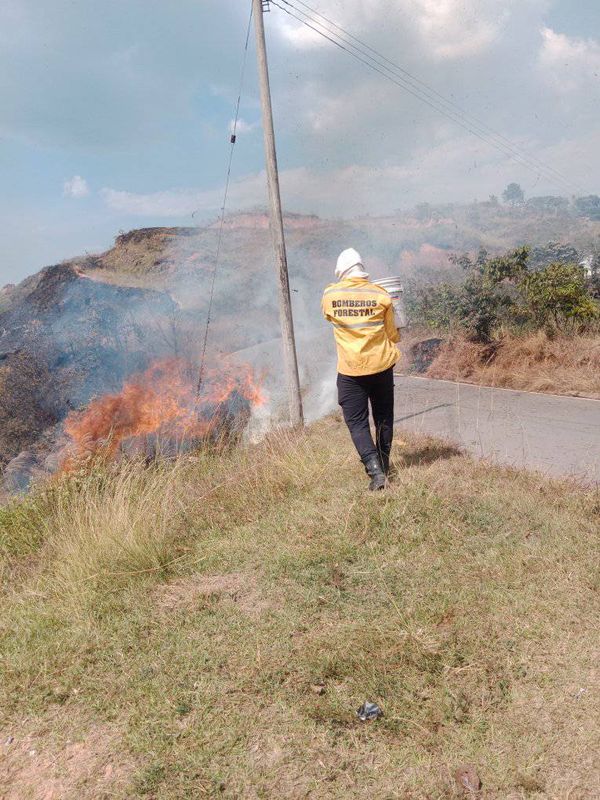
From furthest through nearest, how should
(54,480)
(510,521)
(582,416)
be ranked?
(582,416), (54,480), (510,521)

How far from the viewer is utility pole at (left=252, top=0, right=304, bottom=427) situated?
7.77 m

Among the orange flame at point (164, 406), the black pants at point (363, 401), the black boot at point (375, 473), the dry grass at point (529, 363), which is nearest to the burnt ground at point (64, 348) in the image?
the orange flame at point (164, 406)

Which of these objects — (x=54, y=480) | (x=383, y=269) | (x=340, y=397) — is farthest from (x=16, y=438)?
(x=383, y=269)

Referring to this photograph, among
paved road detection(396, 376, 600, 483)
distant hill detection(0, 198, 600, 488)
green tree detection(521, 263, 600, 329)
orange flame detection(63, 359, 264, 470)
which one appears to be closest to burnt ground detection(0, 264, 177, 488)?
distant hill detection(0, 198, 600, 488)

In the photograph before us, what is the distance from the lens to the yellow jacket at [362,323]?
4668 millimetres

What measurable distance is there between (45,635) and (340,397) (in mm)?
2687

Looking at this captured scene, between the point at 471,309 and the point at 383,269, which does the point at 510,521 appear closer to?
the point at 471,309

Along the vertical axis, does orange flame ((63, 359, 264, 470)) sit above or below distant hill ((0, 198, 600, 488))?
below

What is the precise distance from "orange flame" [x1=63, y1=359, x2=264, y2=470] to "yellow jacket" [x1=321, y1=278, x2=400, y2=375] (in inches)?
151

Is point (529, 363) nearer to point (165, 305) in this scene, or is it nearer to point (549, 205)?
point (165, 305)

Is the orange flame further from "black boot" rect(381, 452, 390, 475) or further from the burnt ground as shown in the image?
"black boot" rect(381, 452, 390, 475)

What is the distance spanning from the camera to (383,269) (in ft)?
56.8

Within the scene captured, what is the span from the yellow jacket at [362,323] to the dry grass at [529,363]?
16.7ft

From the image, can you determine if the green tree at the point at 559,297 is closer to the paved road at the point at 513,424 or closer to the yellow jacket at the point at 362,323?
Result: the paved road at the point at 513,424
